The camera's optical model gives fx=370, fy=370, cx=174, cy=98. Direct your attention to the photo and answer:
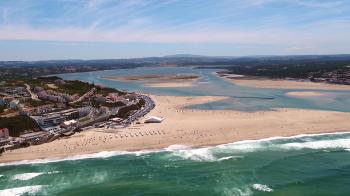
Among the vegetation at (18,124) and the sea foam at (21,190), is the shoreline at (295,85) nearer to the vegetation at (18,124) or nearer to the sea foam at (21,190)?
the vegetation at (18,124)

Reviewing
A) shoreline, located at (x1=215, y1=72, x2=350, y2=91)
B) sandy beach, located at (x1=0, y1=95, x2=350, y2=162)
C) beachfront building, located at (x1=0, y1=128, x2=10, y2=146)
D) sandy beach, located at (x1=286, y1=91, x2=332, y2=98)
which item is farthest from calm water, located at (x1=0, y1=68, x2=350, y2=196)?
shoreline, located at (x1=215, y1=72, x2=350, y2=91)

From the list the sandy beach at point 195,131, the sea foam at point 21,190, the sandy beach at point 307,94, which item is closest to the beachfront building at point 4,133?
the sandy beach at point 195,131

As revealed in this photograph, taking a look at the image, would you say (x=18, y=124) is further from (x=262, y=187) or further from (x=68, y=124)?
(x=262, y=187)

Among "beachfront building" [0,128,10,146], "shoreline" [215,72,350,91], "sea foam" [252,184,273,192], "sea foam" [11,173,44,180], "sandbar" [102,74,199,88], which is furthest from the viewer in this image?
"sandbar" [102,74,199,88]

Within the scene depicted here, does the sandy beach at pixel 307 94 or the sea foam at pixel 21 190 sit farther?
the sandy beach at pixel 307 94

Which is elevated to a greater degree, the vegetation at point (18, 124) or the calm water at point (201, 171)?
the vegetation at point (18, 124)

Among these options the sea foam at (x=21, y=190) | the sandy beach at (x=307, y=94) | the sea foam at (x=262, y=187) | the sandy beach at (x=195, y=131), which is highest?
the sandy beach at (x=307, y=94)

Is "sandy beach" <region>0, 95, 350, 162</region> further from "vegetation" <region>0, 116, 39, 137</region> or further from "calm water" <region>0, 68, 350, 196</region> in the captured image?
"vegetation" <region>0, 116, 39, 137</region>
